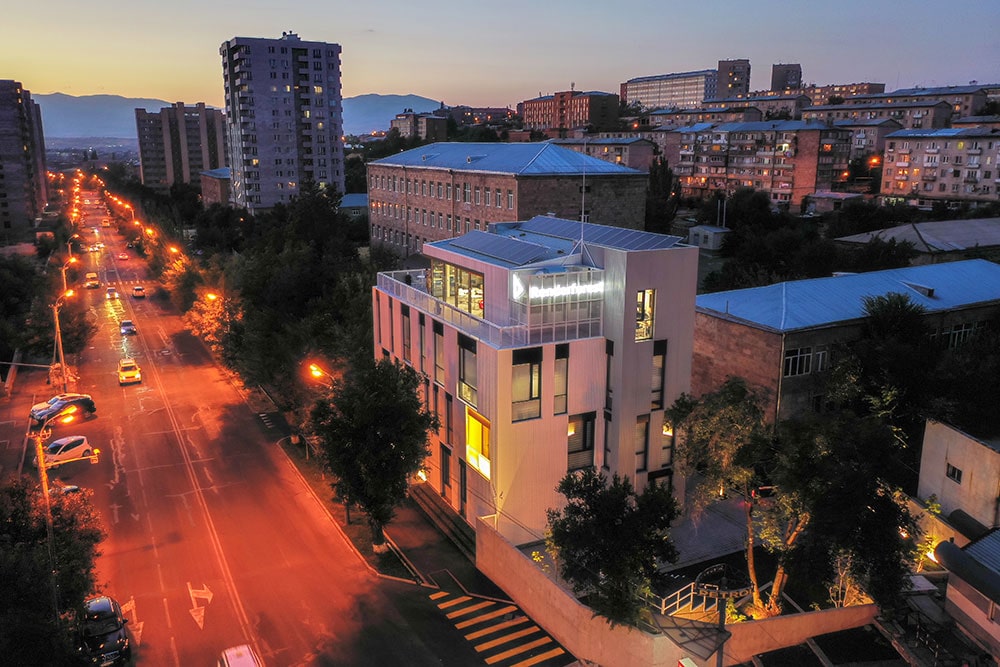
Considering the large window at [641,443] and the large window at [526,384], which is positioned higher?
the large window at [526,384]

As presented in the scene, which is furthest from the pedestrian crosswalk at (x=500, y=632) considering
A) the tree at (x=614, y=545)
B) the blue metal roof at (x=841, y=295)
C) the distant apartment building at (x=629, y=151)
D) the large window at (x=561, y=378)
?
the distant apartment building at (x=629, y=151)

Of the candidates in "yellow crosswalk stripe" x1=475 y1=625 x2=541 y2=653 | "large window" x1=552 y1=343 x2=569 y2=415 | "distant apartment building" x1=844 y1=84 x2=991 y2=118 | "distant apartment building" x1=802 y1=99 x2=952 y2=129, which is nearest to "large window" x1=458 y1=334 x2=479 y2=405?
"large window" x1=552 y1=343 x2=569 y2=415

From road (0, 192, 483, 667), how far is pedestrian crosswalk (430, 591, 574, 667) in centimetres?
44

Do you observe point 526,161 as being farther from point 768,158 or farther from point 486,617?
point 768,158

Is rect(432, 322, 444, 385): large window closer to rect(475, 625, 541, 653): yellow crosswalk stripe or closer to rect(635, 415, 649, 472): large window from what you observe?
rect(635, 415, 649, 472): large window

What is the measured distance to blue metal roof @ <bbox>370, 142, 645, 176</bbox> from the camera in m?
50.6

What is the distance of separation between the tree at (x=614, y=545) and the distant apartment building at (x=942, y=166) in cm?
9922

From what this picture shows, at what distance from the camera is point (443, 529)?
25.9 metres

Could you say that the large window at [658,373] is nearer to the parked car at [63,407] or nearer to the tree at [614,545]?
the tree at [614,545]

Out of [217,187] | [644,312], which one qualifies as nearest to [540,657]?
[644,312]

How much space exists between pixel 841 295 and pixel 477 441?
19.9 meters

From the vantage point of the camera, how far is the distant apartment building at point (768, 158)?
107m

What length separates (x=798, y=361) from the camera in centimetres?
3027

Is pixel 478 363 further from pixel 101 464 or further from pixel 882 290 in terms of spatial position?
pixel 882 290
